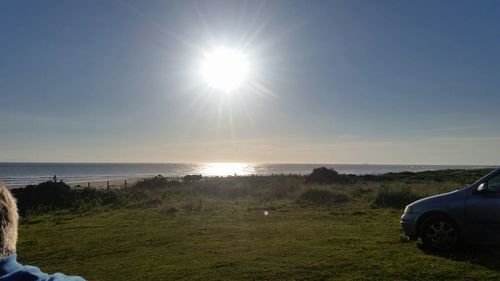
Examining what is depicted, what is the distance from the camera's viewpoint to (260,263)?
34.1ft

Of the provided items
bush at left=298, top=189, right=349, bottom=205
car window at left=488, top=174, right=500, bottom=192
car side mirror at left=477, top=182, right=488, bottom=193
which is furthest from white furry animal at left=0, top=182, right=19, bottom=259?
bush at left=298, top=189, right=349, bottom=205

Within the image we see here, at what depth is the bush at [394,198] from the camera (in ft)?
72.4

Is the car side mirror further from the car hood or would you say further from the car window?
the car hood

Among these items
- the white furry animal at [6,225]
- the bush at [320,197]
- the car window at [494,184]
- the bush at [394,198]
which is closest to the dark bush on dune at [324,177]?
the bush at [320,197]

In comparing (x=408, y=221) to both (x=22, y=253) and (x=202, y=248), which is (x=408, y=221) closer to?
(x=202, y=248)

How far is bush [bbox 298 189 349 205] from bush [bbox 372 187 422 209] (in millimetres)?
2522

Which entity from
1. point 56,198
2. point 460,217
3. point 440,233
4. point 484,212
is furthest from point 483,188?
point 56,198

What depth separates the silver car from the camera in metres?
10.2

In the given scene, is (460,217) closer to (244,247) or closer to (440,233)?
(440,233)

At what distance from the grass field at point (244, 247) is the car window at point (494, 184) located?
1.40 meters

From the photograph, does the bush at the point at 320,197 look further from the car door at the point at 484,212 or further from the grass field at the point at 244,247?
the car door at the point at 484,212

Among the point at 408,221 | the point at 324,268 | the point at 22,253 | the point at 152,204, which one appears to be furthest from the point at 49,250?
the point at 152,204

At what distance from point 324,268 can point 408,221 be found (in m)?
2.93

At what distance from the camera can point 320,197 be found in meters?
26.1
